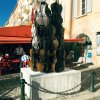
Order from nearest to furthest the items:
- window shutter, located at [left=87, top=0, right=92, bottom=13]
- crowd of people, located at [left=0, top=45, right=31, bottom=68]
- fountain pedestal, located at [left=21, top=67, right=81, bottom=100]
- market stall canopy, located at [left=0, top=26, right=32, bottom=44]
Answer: fountain pedestal, located at [left=21, top=67, right=81, bottom=100] → crowd of people, located at [left=0, top=45, right=31, bottom=68] → market stall canopy, located at [left=0, top=26, right=32, bottom=44] → window shutter, located at [left=87, top=0, right=92, bottom=13]

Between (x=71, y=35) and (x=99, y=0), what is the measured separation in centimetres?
499

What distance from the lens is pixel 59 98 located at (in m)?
6.65

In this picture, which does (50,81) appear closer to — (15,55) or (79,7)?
(15,55)

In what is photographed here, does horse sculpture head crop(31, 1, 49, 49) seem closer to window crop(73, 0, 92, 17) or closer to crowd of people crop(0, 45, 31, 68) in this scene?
crowd of people crop(0, 45, 31, 68)

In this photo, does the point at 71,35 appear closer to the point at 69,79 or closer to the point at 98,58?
the point at 98,58

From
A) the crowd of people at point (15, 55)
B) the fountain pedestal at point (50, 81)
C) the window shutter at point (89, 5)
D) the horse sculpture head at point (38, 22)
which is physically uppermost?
the window shutter at point (89, 5)

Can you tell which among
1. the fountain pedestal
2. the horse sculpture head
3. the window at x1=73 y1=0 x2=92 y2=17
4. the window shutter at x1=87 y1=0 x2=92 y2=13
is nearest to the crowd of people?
the fountain pedestal

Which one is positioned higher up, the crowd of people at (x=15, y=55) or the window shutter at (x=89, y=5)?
the window shutter at (x=89, y=5)

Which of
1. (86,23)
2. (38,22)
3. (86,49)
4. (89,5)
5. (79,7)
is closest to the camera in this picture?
(38,22)

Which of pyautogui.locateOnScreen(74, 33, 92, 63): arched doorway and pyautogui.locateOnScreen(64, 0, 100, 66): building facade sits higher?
pyautogui.locateOnScreen(64, 0, 100, 66): building facade

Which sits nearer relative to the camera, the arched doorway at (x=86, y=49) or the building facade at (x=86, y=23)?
the building facade at (x=86, y=23)

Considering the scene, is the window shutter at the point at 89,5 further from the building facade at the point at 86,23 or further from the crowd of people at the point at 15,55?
the crowd of people at the point at 15,55

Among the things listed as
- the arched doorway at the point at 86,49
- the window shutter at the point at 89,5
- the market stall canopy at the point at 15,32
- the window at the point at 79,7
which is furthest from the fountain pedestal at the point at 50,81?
the window at the point at 79,7

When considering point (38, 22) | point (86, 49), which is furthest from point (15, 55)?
point (38, 22)
